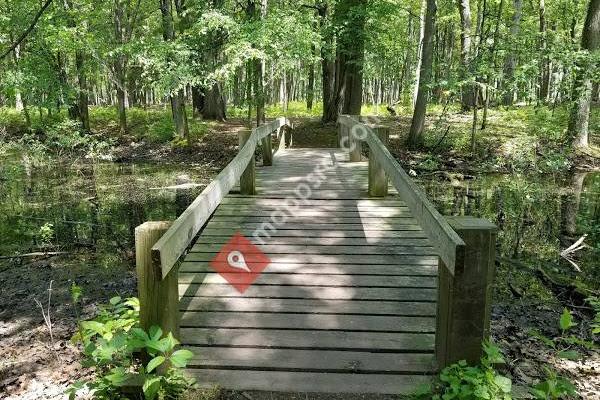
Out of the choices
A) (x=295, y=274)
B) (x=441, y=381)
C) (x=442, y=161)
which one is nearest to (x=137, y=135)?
(x=442, y=161)

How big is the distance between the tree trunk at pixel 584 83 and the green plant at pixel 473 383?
42.1ft

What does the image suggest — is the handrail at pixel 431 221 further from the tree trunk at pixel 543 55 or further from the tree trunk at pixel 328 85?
the tree trunk at pixel 328 85

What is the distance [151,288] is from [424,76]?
13696 mm

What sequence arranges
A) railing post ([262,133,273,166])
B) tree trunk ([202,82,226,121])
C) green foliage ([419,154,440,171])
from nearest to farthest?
railing post ([262,133,273,166]) → green foliage ([419,154,440,171]) → tree trunk ([202,82,226,121])

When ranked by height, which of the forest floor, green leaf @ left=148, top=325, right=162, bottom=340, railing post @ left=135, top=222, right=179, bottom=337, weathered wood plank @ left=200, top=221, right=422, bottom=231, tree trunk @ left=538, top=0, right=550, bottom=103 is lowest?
the forest floor

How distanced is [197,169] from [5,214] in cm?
625

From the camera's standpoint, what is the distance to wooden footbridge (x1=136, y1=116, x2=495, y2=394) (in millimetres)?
3049

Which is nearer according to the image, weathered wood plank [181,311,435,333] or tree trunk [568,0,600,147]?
weathered wood plank [181,311,435,333]

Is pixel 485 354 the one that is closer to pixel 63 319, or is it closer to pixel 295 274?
pixel 295 274

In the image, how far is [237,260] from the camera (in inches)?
204

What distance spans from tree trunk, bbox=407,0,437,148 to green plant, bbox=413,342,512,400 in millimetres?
12053

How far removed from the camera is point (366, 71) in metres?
16.4

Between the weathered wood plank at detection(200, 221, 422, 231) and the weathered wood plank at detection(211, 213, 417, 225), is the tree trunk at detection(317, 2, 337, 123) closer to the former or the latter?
the weathered wood plank at detection(211, 213, 417, 225)

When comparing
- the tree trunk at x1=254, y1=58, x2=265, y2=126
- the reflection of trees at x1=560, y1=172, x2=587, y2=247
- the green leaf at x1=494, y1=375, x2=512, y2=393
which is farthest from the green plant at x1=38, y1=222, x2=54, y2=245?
the tree trunk at x1=254, y1=58, x2=265, y2=126
